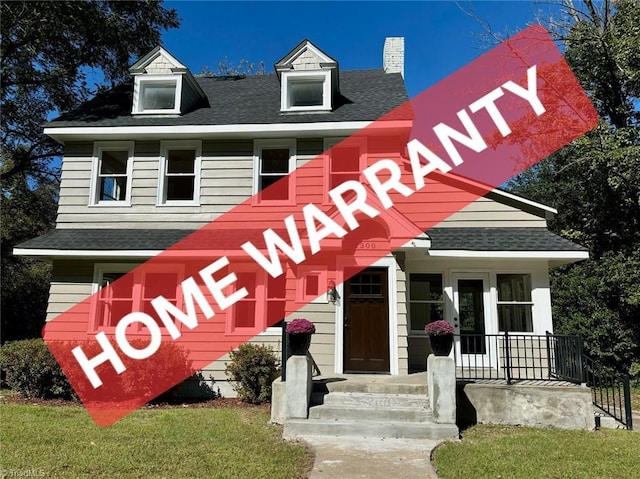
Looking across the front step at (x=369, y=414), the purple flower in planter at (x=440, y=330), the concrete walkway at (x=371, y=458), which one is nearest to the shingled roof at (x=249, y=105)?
the purple flower in planter at (x=440, y=330)

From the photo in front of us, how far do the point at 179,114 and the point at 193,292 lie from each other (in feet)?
16.6

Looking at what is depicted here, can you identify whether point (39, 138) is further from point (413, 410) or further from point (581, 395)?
point (581, 395)

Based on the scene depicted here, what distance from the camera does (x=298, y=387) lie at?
7324mm

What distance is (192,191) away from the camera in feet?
40.2

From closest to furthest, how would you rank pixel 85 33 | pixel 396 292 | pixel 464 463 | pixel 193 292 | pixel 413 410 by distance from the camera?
1. pixel 464 463
2. pixel 413 410
3. pixel 396 292
4. pixel 193 292
5. pixel 85 33

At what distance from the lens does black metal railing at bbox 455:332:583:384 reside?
8.28m

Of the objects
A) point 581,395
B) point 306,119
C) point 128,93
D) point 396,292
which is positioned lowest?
point 581,395

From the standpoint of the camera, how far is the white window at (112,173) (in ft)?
38.8

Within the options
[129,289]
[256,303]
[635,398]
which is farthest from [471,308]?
[129,289]

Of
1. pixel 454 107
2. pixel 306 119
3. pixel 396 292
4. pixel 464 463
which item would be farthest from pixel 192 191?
pixel 454 107

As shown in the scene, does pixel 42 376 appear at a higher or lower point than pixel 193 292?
Answer: lower

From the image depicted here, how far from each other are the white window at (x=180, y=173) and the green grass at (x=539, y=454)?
28.2 ft

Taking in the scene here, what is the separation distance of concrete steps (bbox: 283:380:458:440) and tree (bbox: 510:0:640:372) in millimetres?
9018

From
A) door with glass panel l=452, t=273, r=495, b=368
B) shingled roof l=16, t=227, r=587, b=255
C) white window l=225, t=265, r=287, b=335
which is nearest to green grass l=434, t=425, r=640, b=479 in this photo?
door with glass panel l=452, t=273, r=495, b=368
